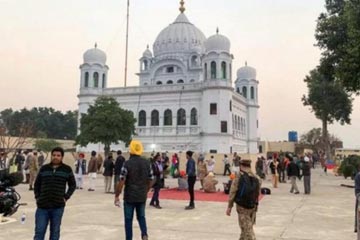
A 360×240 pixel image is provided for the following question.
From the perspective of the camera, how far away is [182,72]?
5691 centimetres

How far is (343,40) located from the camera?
23.4 meters

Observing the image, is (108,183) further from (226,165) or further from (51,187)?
(226,165)

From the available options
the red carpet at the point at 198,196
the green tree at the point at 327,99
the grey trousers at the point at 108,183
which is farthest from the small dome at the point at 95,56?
the red carpet at the point at 198,196

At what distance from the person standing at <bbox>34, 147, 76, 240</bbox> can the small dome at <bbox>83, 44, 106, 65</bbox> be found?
1960 inches

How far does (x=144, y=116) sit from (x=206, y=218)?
40735mm

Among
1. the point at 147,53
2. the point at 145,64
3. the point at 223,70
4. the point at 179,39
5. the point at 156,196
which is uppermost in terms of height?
the point at 179,39

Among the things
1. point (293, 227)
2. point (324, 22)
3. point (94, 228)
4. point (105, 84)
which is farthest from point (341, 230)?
point (105, 84)

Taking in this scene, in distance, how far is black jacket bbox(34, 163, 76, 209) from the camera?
5.38m

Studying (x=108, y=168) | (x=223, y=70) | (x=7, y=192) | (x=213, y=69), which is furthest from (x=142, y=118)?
(x=7, y=192)

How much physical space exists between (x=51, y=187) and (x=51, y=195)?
112 millimetres

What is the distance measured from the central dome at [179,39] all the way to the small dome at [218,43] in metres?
9.04

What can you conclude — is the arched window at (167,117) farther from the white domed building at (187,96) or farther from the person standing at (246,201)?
the person standing at (246,201)

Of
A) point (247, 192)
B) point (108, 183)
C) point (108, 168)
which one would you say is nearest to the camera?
point (247, 192)

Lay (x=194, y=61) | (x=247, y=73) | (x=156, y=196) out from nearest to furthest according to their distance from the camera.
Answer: (x=156, y=196) → (x=194, y=61) → (x=247, y=73)
